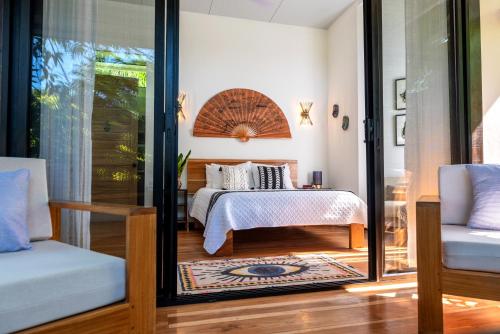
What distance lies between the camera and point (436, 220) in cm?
148

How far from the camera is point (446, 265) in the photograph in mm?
1487

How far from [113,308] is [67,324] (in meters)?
0.15

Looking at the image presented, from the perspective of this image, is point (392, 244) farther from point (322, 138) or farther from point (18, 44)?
point (322, 138)

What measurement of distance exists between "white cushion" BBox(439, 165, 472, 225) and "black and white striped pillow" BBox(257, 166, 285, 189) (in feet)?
8.49

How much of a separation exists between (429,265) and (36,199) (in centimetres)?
190

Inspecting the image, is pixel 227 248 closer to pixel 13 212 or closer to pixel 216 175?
pixel 216 175

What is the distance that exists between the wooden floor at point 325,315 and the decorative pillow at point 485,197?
0.49 m

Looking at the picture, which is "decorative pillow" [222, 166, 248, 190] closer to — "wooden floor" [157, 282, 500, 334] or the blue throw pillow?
"wooden floor" [157, 282, 500, 334]

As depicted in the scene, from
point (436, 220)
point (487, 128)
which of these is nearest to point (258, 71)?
point (487, 128)

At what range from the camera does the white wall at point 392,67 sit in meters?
2.32

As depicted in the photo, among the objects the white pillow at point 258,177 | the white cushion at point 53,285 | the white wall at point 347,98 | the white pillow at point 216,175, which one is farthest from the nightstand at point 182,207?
the white cushion at point 53,285

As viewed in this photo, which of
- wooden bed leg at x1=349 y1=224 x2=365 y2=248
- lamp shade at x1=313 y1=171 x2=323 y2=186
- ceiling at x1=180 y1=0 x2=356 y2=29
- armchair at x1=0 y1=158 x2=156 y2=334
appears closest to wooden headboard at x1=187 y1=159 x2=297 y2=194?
lamp shade at x1=313 y1=171 x2=323 y2=186

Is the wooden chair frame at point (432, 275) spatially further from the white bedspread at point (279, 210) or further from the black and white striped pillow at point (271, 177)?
the black and white striped pillow at point (271, 177)

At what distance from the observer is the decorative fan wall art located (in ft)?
15.9
